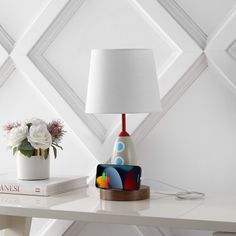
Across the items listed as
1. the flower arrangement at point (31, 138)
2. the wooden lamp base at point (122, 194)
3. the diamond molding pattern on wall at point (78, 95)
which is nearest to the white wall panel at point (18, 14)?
the diamond molding pattern on wall at point (78, 95)

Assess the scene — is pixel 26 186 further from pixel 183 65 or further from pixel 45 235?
pixel 183 65

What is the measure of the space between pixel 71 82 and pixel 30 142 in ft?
1.34

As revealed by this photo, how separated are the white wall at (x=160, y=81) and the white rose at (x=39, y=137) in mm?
294

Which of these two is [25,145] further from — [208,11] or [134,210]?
[208,11]

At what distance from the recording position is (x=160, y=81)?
205cm

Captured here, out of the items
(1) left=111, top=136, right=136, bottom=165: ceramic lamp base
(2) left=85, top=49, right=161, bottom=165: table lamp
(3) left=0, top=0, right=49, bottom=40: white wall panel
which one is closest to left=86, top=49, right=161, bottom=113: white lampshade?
(2) left=85, top=49, right=161, bottom=165: table lamp

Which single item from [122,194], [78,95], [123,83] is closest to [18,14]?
[78,95]

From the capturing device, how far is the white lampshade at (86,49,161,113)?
5.68 feet

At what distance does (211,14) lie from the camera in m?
2.01

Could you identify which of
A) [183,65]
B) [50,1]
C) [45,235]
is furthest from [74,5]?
[45,235]

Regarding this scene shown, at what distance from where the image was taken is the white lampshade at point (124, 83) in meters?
1.73

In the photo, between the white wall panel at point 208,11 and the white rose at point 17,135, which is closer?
the white rose at point 17,135

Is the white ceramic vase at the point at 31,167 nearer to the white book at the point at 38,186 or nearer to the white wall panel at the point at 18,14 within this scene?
the white book at the point at 38,186

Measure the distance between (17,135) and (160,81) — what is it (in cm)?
54
